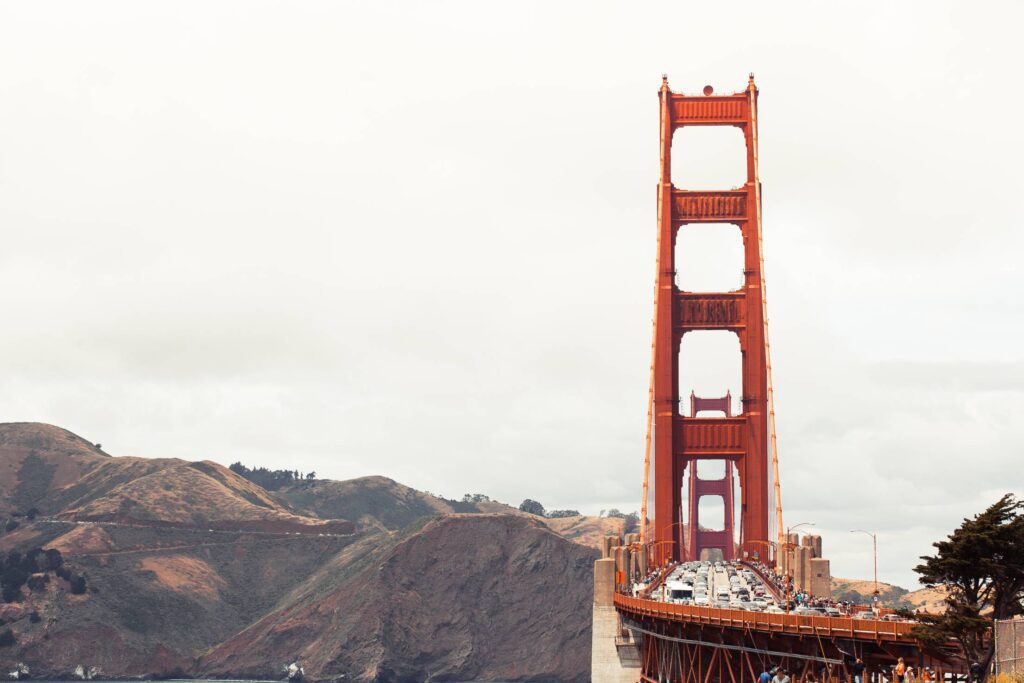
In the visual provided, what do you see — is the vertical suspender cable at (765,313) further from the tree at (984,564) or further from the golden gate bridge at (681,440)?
the tree at (984,564)

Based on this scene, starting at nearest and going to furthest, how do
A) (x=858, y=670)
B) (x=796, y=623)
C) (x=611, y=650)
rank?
1. (x=858, y=670)
2. (x=796, y=623)
3. (x=611, y=650)

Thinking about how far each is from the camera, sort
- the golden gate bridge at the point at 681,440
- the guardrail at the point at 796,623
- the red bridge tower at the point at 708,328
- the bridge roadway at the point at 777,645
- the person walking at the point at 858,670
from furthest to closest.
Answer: the red bridge tower at the point at 708,328, the golden gate bridge at the point at 681,440, the bridge roadway at the point at 777,645, the guardrail at the point at 796,623, the person walking at the point at 858,670

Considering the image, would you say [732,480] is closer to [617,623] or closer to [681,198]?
[681,198]

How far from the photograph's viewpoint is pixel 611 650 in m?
90.1

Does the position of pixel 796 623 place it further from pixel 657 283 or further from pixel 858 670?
pixel 657 283

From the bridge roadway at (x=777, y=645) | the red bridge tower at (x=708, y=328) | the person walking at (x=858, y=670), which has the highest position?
the red bridge tower at (x=708, y=328)

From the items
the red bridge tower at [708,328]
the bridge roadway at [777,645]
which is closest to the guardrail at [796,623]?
the bridge roadway at [777,645]

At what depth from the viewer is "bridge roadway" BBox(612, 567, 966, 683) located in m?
56.1

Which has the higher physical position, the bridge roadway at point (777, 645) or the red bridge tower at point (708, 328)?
the red bridge tower at point (708, 328)

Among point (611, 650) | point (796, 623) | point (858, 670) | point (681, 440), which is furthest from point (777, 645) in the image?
point (681, 440)

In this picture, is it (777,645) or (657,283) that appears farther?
(657,283)

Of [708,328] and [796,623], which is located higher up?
[708,328]

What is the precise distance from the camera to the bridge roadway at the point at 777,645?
5606 centimetres

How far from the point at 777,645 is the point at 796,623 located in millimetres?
3893
